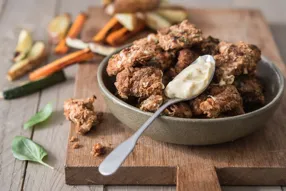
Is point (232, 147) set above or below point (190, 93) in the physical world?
below

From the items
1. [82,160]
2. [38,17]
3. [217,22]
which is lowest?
[38,17]

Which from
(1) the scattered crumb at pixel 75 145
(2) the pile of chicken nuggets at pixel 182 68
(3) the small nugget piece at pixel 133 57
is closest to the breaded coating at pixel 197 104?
(2) the pile of chicken nuggets at pixel 182 68

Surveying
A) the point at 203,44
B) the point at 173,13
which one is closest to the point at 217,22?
the point at 173,13

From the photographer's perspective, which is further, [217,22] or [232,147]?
[217,22]

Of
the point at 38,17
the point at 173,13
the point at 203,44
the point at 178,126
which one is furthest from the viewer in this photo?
the point at 38,17

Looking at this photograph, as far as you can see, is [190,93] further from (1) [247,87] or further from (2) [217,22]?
(2) [217,22]

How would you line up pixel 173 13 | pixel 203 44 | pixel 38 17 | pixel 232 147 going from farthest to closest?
pixel 38 17 → pixel 173 13 → pixel 203 44 → pixel 232 147

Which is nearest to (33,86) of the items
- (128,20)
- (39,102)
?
(39,102)
